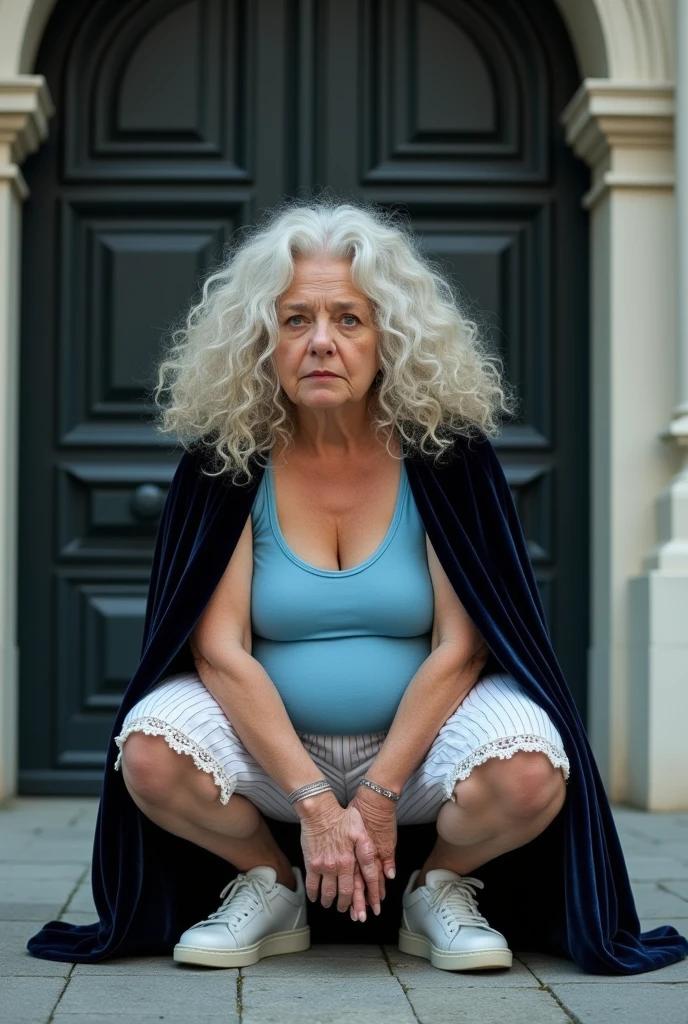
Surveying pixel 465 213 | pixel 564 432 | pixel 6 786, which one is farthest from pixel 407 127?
pixel 6 786

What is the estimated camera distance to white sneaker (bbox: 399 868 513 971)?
2.60 meters

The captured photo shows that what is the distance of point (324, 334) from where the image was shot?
2.80 meters

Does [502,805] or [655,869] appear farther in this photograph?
[655,869]

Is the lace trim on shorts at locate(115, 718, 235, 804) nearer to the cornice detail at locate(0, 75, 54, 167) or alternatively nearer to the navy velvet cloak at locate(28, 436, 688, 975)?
the navy velvet cloak at locate(28, 436, 688, 975)

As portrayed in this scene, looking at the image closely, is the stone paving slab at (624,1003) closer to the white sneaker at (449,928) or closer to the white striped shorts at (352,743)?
the white sneaker at (449,928)

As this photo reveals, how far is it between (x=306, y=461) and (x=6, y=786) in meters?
2.43

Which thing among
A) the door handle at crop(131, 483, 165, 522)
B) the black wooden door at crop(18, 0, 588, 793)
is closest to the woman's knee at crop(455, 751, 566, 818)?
the black wooden door at crop(18, 0, 588, 793)

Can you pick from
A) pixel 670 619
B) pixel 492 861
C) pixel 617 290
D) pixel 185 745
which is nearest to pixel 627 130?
pixel 617 290

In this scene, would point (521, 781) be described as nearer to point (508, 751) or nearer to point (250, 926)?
point (508, 751)

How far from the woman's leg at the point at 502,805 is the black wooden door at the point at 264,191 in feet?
8.29

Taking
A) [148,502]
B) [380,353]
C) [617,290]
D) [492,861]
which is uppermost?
[617,290]

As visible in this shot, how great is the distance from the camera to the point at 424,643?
9.38 ft

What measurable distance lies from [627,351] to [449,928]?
275 centimetres

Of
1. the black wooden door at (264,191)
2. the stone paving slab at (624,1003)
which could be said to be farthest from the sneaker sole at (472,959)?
the black wooden door at (264,191)
